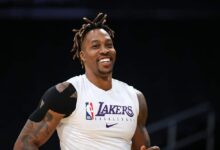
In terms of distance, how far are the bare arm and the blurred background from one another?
4.40m

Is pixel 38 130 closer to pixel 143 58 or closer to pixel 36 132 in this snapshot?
pixel 36 132

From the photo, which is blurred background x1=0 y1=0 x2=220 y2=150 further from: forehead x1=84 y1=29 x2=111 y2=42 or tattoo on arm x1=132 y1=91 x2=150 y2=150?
forehead x1=84 y1=29 x2=111 y2=42

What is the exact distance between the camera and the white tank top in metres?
3.70

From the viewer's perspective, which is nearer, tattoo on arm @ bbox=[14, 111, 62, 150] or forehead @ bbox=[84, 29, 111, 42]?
tattoo on arm @ bbox=[14, 111, 62, 150]

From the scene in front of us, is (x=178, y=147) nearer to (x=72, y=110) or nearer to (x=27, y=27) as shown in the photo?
(x=27, y=27)

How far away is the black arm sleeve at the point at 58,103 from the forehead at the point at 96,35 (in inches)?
16.0

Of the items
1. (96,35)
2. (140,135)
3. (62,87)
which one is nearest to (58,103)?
(62,87)

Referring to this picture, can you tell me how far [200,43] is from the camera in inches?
368

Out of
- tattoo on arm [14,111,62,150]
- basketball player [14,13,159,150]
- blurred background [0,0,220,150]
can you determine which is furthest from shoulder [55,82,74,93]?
blurred background [0,0,220,150]

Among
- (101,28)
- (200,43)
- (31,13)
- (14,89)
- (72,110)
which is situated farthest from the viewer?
(200,43)

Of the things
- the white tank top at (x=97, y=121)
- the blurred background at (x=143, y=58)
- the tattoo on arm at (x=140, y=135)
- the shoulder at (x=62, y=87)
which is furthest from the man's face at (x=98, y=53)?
the blurred background at (x=143, y=58)

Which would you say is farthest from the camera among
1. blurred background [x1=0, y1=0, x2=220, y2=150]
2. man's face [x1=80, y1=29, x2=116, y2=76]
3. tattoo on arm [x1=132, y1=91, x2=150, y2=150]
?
blurred background [x1=0, y1=0, x2=220, y2=150]

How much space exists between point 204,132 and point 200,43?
166cm

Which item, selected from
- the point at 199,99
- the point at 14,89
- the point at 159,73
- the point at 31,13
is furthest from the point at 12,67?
the point at 199,99
